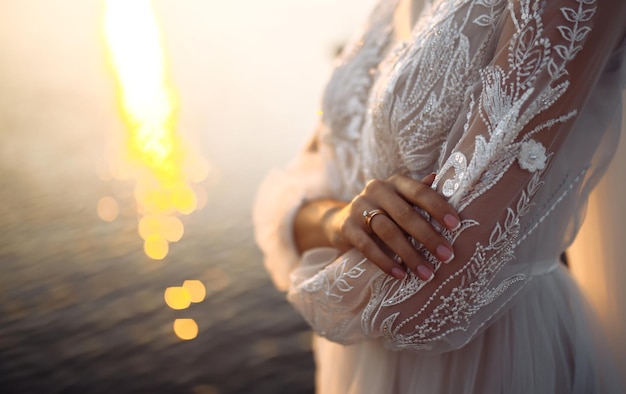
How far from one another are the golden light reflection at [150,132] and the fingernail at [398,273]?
2176 millimetres

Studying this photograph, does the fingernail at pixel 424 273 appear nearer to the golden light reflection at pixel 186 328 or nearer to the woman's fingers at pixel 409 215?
the woman's fingers at pixel 409 215

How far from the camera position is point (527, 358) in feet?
2.49

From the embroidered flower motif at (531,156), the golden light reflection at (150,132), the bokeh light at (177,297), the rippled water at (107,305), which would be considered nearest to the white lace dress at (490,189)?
the embroidered flower motif at (531,156)

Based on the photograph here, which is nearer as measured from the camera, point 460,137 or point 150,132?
point 460,137

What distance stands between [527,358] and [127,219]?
232 centimetres

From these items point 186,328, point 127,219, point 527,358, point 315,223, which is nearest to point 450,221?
point 527,358

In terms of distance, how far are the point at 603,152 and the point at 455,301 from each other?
0.91 ft

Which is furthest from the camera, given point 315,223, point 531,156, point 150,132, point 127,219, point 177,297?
point 150,132

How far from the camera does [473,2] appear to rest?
0.69 m

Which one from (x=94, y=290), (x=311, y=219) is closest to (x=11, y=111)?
(x=94, y=290)

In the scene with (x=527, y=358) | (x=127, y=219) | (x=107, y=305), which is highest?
(x=127, y=219)

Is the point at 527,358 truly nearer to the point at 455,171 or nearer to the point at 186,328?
the point at 455,171

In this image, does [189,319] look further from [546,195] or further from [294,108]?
[546,195]

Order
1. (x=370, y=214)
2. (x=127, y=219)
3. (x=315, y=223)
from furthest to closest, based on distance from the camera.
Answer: (x=127, y=219) → (x=315, y=223) → (x=370, y=214)
